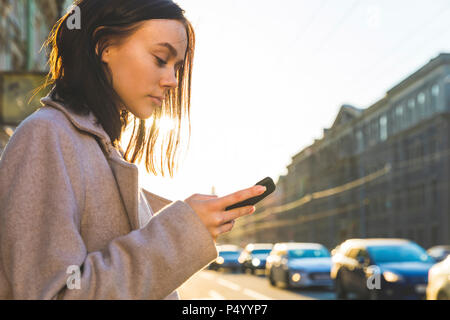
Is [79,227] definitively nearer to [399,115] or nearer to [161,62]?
[161,62]

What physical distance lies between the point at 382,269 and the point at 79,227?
46.2 ft

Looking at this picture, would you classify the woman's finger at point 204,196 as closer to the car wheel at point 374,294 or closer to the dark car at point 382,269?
the dark car at point 382,269

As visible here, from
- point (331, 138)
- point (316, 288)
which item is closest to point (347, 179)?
point (331, 138)

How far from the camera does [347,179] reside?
70.4 meters

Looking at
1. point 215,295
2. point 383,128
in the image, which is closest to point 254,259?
point 215,295

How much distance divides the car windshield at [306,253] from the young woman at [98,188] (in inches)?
878

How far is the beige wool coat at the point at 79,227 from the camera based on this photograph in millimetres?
1193

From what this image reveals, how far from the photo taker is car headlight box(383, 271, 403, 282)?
46.0 feet

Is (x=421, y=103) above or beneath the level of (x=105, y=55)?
above

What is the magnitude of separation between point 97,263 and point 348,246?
57.3 ft

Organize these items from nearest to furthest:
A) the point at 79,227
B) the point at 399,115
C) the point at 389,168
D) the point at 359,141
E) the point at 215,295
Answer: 1. the point at 79,227
2. the point at 215,295
3. the point at 389,168
4. the point at 399,115
5. the point at 359,141

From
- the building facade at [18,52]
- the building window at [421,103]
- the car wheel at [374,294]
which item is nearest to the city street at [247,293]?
the car wheel at [374,294]

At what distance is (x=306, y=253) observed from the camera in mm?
24031

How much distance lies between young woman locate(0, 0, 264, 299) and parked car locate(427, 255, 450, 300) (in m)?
7.49
